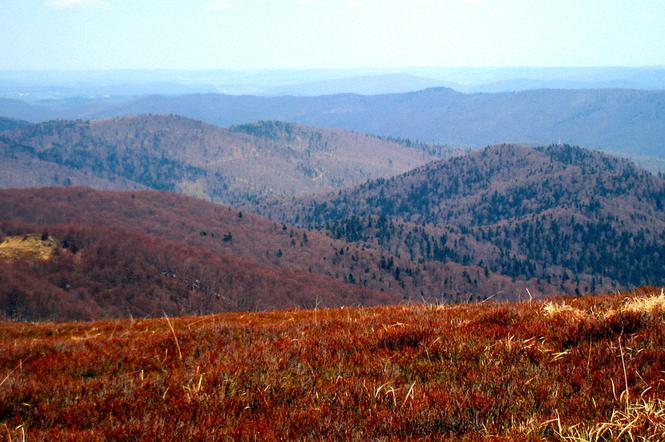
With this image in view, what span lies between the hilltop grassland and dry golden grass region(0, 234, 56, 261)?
16596 cm

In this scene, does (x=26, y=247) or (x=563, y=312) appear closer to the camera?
(x=563, y=312)

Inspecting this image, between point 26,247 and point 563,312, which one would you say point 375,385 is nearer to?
point 563,312

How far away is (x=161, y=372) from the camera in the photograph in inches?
277

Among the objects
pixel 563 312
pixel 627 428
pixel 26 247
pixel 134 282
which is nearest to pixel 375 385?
pixel 627 428

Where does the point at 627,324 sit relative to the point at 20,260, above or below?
above

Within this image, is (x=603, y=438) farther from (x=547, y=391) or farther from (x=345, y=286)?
(x=345, y=286)

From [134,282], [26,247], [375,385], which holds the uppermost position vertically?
[375,385]

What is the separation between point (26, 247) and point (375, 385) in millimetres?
181196

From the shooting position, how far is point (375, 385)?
5.55 meters

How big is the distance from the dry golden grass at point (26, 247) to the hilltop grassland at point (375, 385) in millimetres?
165962

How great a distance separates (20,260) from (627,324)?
6811 inches

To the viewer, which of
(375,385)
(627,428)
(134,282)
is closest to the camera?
(627,428)

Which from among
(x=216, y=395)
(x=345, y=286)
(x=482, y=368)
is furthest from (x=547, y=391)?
(x=345, y=286)

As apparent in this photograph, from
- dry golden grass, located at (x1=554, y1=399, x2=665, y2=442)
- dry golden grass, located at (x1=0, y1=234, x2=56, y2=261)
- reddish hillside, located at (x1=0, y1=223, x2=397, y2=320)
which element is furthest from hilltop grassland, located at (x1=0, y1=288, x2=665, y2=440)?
dry golden grass, located at (x1=0, y1=234, x2=56, y2=261)
